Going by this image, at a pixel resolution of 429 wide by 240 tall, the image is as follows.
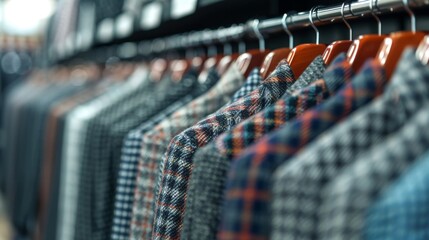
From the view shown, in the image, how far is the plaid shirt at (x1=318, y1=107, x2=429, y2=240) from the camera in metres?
0.54

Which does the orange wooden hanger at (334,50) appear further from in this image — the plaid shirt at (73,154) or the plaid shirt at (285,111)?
the plaid shirt at (73,154)

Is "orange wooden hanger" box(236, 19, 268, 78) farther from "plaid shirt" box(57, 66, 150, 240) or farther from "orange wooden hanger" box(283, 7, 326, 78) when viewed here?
"plaid shirt" box(57, 66, 150, 240)

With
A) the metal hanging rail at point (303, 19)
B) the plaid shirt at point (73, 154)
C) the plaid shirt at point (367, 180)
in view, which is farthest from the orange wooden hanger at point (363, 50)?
the plaid shirt at point (73, 154)

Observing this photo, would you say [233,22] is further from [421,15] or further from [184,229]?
[184,229]

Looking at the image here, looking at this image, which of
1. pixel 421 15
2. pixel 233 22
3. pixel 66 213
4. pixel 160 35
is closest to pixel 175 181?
pixel 421 15

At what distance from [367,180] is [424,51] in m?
0.26

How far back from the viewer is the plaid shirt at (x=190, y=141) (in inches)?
35.4

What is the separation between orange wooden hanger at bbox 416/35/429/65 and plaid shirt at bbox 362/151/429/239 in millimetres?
232

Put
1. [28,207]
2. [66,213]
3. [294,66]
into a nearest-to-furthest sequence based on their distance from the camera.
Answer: [294,66] → [66,213] → [28,207]

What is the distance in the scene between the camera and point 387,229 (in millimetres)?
532

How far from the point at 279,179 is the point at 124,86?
4.46 ft

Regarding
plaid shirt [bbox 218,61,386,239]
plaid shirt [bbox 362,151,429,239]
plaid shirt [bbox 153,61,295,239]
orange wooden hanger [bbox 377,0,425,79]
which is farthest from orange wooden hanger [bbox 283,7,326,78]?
A: plaid shirt [bbox 362,151,429,239]

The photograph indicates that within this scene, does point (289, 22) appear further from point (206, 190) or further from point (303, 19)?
point (206, 190)

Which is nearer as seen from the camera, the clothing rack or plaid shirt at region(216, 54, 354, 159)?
plaid shirt at region(216, 54, 354, 159)
